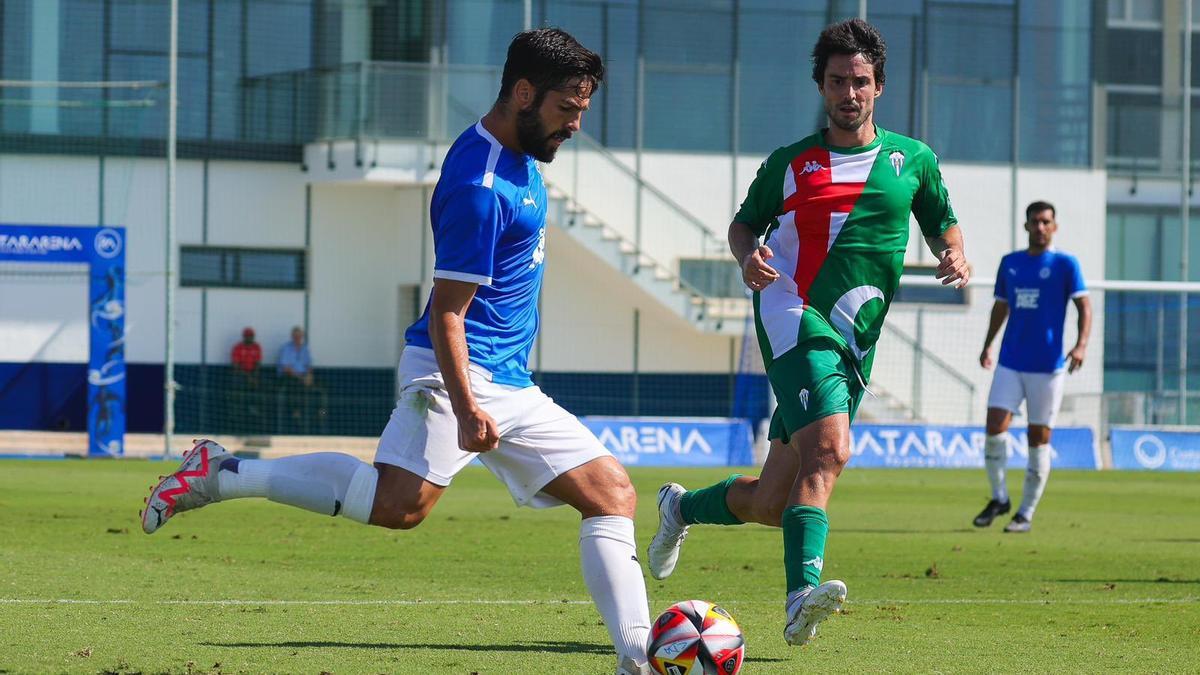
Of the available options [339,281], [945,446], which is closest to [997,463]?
[945,446]

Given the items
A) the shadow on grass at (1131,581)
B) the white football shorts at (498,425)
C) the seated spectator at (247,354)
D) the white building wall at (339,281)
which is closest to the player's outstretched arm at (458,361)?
the white football shorts at (498,425)

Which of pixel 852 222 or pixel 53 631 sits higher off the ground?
pixel 852 222

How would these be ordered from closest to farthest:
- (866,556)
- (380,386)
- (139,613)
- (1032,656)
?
(1032,656) → (139,613) → (866,556) → (380,386)

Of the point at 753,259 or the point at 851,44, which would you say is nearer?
the point at 753,259

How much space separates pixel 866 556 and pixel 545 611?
12.5 ft

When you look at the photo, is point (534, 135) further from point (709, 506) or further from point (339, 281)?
point (339, 281)

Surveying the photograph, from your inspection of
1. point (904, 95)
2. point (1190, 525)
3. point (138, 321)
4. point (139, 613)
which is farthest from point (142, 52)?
point (139, 613)

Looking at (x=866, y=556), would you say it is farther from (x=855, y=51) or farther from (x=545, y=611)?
(x=855, y=51)

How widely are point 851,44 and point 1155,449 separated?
20.9 metres

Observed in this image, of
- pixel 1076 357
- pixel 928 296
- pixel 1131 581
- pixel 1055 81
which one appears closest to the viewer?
pixel 1131 581

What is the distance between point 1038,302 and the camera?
13.7m

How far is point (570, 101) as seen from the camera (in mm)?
5941

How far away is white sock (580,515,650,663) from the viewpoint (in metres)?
5.89

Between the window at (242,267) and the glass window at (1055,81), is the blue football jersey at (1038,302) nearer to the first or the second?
the window at (242,267)
